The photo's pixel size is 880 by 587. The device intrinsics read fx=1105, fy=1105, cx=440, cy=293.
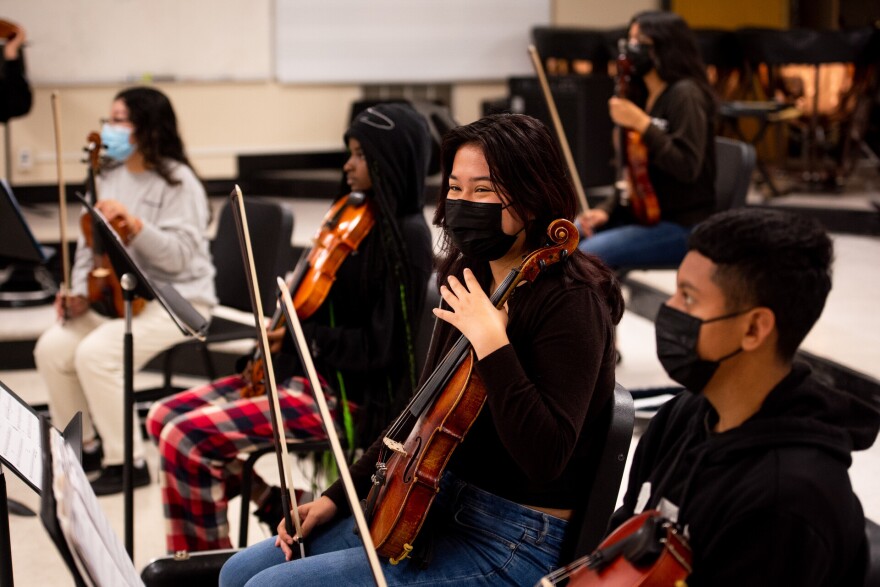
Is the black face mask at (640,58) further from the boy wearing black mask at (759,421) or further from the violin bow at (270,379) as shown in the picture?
the boy wearing black mask at (759,421)

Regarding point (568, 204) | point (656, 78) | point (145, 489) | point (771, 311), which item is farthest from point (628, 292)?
point (771, 311)

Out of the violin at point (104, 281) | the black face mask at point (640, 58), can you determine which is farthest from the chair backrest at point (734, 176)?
the violin at point (104, 281)

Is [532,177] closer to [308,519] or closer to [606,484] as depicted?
[606,484]

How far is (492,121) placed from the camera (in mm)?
1829

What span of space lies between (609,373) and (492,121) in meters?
0.46

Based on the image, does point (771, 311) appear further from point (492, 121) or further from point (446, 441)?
point (492, 121)

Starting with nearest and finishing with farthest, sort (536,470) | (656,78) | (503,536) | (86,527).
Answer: (86,527) → (536,470) → (503,536) → (656,78)

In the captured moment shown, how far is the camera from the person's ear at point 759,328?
1329 millimetres

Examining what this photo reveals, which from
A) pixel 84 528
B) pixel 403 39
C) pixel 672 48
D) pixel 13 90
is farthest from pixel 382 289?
pixel 403 39

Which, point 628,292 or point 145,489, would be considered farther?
point 628,292

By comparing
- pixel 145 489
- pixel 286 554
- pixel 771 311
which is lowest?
pixel 145 489

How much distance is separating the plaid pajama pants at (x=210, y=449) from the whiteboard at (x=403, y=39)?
5.46m

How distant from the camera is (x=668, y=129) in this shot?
3785 millimetres

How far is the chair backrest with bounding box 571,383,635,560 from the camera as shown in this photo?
5.50 ft
